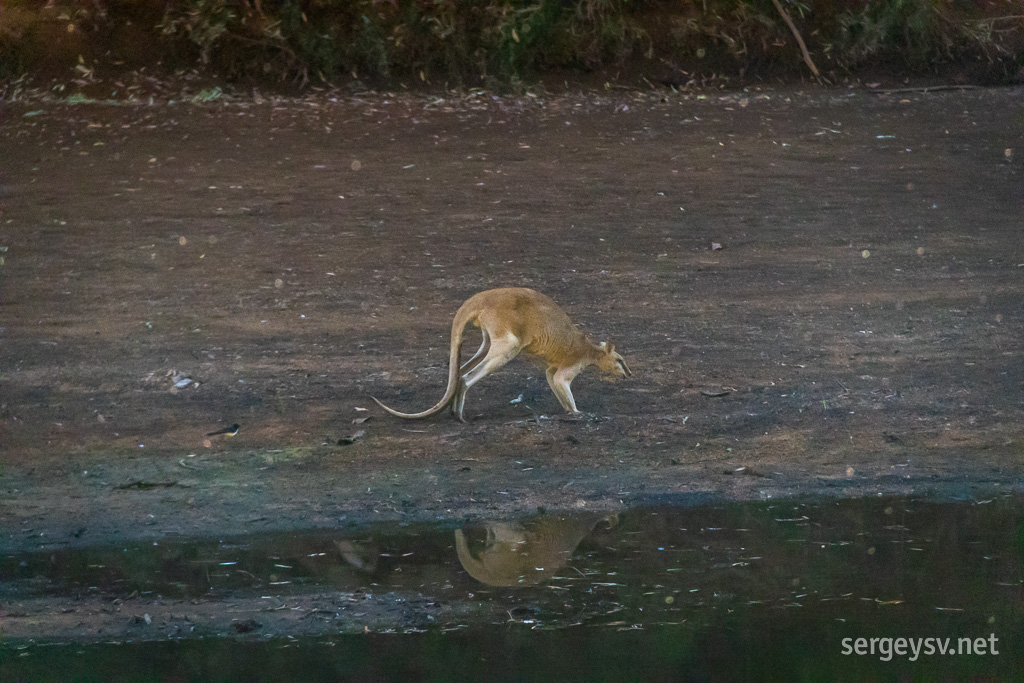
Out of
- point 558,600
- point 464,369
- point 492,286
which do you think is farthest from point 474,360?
point 492,286

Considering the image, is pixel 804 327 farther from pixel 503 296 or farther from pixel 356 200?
pixel 356 200

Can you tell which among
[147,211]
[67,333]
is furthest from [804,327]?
[147,211]

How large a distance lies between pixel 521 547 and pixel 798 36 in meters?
13.0

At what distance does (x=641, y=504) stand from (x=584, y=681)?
1.61m

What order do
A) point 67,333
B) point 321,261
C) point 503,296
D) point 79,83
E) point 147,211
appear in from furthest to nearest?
point 79,83 → point 147,211 → point 321,261 → point 67,333 → point 503,296

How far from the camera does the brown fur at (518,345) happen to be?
675 cm

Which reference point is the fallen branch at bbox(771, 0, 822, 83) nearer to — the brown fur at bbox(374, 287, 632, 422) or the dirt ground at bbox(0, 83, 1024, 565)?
the dirt ground at bbox(0, 83, 1024, 565)

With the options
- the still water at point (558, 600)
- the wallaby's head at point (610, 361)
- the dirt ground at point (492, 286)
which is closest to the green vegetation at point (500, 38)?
the dirt ground at point (492, 286)

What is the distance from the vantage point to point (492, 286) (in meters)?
9.52

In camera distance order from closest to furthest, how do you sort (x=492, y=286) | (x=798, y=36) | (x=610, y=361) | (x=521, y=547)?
(x=521, y=547)
(x=610, y=361)
(x=492, y=286)
(x=798, y=36)

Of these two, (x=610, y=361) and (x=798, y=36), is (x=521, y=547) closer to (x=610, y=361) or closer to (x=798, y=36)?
(x=610, y=361)

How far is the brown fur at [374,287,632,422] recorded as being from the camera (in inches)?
266

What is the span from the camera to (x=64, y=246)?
10234 millimetres

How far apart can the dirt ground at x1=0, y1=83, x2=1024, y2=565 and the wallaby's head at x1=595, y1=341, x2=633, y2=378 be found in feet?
0.68
